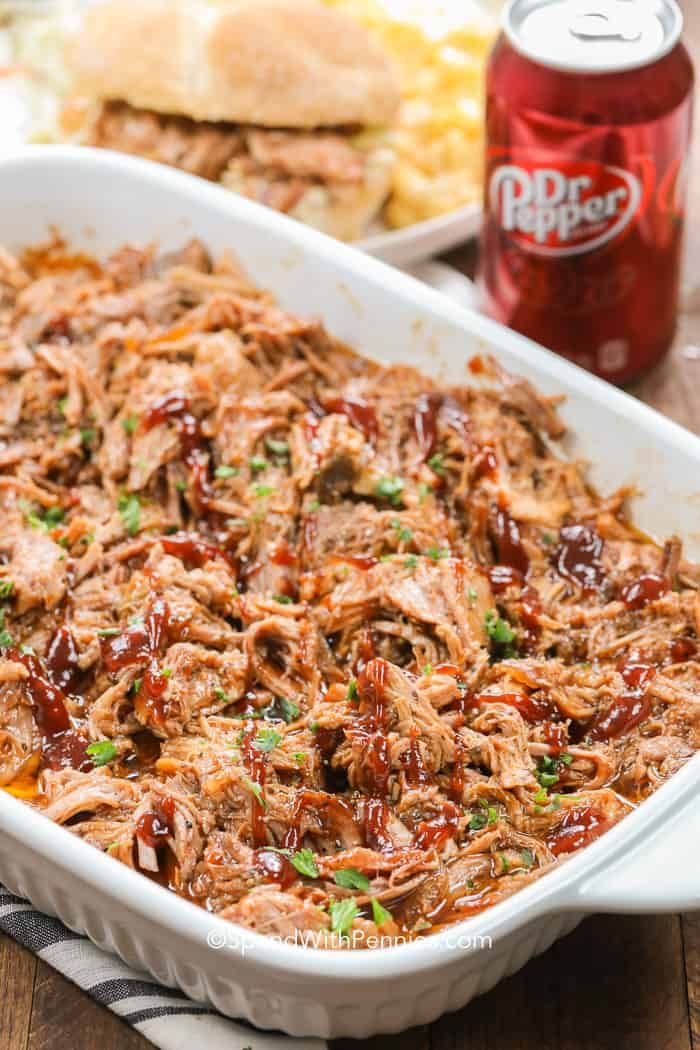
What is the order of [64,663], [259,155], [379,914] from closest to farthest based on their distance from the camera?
[379,914] < [64,663] < [259,155]

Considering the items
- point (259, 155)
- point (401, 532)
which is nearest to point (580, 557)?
Answer: point (401, 532)

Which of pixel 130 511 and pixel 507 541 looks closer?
pixel 507 541

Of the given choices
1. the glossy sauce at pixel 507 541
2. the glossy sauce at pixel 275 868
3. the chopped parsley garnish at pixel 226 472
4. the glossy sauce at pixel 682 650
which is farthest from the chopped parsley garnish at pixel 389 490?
the glossy sauce at pixel 275 868

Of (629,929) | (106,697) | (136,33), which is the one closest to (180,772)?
(106,697)

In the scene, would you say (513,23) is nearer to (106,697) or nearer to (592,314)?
(592,314)

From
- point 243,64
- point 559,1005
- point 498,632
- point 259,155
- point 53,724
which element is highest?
point 243,64

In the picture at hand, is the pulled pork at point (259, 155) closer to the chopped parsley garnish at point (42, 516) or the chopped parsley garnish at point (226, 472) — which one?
the chopped parsley garnish at point (226, 472)

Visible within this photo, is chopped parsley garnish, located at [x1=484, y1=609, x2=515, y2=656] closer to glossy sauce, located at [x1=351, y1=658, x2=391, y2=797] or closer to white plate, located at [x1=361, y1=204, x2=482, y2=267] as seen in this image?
glossy sauce, located at [x1=351, y1=658, x2=391, y2=797]

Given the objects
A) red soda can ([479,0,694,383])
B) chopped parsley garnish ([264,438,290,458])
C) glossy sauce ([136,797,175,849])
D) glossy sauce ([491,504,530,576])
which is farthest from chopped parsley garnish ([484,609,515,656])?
red soda can ([479,0,694,383])

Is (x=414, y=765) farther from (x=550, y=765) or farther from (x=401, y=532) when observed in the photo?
(x=401, y=532)
